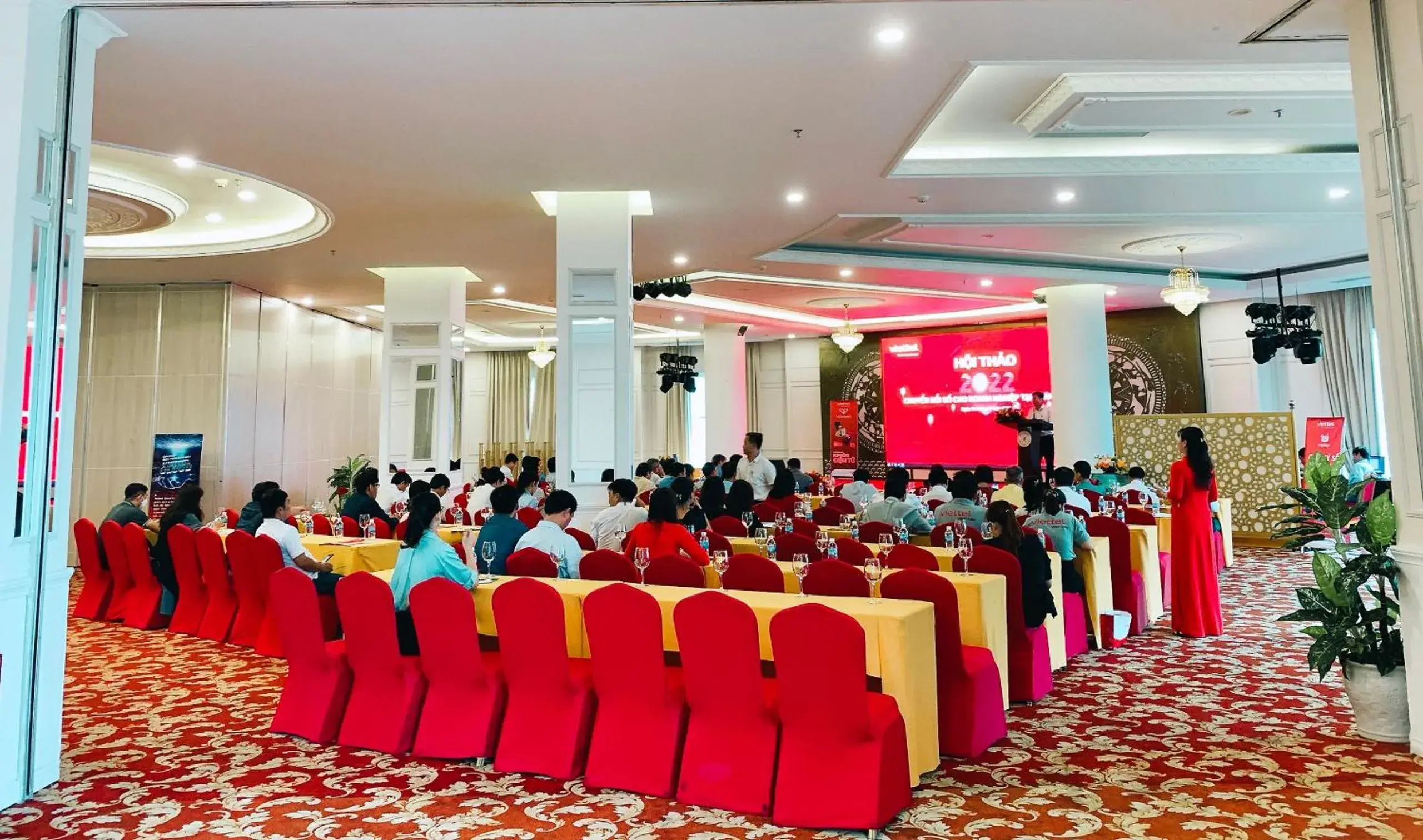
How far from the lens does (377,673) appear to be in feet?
13.2

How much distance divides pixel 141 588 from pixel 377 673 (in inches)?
171

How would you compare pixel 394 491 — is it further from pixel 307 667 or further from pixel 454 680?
pixel 454 680

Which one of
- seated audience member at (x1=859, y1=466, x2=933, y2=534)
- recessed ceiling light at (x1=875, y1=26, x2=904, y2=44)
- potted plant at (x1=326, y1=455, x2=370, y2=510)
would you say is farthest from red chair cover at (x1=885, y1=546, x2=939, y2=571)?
potted plant at (x1=326, y1=455, x2=370, y2=510)

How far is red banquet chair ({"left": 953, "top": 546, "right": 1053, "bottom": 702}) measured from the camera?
4.46 meters

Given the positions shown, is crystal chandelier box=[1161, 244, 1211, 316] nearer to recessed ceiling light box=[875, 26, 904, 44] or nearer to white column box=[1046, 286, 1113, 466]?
white column box=[1046, 286, 1113, 466]

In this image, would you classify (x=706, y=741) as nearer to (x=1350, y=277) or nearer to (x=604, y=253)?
(x=604, y=253)

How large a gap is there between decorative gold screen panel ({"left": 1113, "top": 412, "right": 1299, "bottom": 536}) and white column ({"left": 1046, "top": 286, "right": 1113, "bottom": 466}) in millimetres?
956

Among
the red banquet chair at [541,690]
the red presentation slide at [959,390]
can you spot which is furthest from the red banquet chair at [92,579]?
the red presentation slide at [959,390]

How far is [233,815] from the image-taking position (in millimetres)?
3270

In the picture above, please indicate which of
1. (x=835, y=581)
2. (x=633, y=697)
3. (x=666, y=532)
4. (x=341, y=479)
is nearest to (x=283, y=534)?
(x=666, y=532)

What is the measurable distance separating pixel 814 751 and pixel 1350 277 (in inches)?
512

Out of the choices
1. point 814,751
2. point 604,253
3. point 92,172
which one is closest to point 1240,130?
point 604,253

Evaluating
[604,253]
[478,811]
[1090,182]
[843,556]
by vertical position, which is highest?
[1090,182]

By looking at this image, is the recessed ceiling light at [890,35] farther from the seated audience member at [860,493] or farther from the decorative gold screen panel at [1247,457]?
the decorative gold screen panel at [1247,457]
